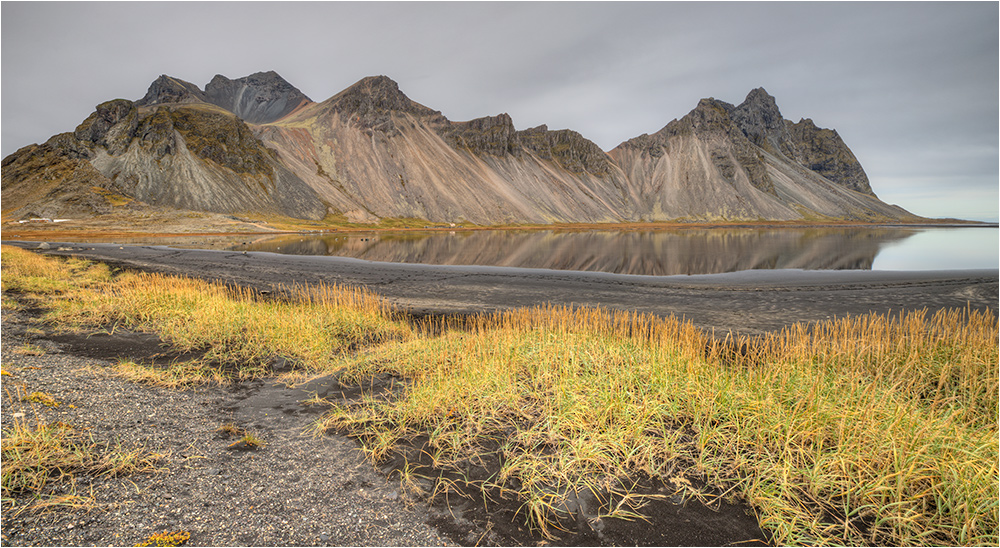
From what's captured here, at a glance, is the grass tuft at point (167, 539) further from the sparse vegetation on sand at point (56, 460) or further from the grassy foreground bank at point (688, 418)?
the grassy foreground bank at point (688, 418)

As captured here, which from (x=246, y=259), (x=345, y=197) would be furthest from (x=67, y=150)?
(x=246, y=259)

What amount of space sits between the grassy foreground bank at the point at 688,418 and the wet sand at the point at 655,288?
19.3ft

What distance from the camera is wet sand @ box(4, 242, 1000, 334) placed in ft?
61.7

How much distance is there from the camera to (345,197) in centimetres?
11638

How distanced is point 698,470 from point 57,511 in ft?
23.8

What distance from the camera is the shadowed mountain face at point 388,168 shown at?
93.6 meters

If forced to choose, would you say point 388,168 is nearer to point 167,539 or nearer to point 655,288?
point 655,288

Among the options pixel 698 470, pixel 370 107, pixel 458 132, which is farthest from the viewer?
pixel 458 132

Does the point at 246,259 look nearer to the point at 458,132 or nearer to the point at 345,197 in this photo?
the point at 345,197

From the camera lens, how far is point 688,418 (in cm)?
713

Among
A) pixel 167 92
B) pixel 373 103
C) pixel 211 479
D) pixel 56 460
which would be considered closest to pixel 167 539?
pixel 211 479

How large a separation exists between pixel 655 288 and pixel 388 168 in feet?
381

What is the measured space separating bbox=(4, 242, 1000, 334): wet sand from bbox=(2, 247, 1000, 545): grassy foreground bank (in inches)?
232

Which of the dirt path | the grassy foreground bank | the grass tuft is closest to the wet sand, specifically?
the grassy foreground bank
